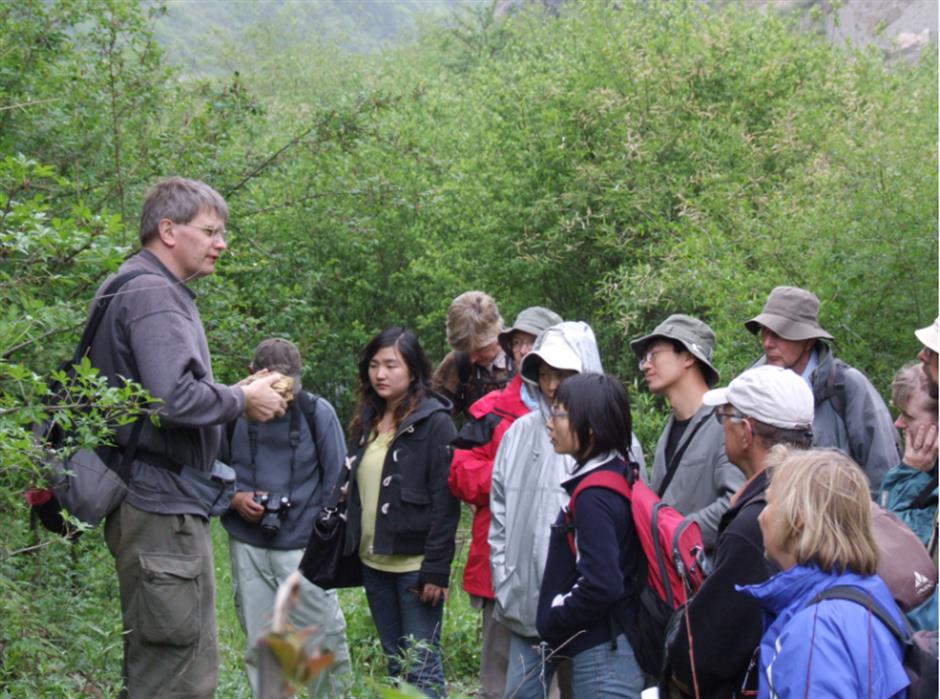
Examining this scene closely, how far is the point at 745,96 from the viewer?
15164 millimetres

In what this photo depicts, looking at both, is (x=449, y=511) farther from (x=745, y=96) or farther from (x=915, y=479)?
(x=745, y=96)

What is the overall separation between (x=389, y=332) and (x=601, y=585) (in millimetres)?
2409

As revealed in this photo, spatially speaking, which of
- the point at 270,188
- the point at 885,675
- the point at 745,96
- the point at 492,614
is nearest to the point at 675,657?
the point at 885,675

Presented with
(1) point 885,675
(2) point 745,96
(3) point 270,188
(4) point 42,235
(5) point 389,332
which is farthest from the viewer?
(2) point 745,96

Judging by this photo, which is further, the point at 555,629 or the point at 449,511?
the point at 449,511

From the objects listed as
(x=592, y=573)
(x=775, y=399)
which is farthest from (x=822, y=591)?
(x=592, y=573)

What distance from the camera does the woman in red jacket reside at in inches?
216

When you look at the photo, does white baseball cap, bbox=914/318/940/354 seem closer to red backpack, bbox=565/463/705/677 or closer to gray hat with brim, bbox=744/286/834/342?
red backpack, bbox=565/463/705/677

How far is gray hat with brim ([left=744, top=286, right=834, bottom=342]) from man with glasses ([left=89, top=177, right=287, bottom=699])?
2.47m

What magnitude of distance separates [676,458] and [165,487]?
1.96 meters

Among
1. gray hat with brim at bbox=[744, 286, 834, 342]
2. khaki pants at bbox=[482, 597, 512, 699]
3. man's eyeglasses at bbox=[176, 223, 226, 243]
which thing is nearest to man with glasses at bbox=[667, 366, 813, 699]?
gray hat with brim at bbox=[744, 286, 834, 342]

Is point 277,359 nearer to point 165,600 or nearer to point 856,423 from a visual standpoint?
point 165,600

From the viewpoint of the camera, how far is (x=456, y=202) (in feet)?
52.4

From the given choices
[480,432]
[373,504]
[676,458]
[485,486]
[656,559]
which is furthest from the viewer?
[373,504]
